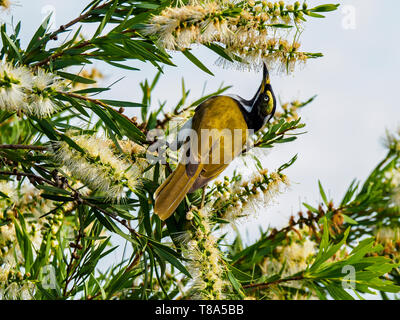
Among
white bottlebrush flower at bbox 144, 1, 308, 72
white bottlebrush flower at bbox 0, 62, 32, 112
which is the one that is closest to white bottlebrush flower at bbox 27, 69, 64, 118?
white bottlebrush flower at bbox 0, 62, 32, 112

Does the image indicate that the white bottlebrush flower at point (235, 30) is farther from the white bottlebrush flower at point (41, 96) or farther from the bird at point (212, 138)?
the white bottlebrush flower at point (41, 96)

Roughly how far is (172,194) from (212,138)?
24 cm

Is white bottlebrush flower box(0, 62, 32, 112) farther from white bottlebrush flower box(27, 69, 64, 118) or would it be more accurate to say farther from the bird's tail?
the bird's tail

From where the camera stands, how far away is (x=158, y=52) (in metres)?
1.61

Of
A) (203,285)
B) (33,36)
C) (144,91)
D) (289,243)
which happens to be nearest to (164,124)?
(144,91)

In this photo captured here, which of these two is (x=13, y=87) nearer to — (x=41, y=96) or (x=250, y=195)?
(x=41, y=96)

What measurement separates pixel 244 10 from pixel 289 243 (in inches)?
60.7

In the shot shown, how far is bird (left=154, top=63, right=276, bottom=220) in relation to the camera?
1526mm

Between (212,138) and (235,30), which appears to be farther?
(212,138)

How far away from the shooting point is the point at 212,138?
5.37 ft

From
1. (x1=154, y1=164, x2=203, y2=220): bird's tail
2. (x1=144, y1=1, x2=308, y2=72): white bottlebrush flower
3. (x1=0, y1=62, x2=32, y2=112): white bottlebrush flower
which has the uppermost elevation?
(x1=144, y1=1, x2=308, y2=72): white bottlebrush flower

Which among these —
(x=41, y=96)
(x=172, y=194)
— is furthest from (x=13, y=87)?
(x=172, y=194)

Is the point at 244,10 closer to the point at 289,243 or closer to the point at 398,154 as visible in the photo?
the point at 289,243

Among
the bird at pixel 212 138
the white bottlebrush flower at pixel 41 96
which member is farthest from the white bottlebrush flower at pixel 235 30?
the white bottlebrush flower at pixel 41 96
